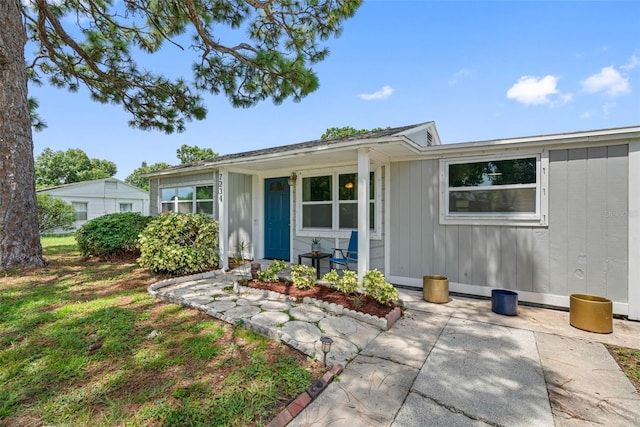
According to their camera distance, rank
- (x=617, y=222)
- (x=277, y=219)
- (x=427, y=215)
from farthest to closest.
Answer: (x=277, y=219) → (x=427, y=215) → (x=617, y=222)

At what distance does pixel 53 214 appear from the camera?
46.1 feet

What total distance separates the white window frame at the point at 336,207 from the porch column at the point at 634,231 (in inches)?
134

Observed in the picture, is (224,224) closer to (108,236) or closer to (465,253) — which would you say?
(108,236)

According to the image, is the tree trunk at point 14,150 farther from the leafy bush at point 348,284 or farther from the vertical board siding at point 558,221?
the vertical board siding at point 558,221

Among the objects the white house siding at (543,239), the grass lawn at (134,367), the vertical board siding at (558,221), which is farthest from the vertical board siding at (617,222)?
the grass lawn at (134,367)

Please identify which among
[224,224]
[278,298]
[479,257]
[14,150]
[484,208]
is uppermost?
[14,150]

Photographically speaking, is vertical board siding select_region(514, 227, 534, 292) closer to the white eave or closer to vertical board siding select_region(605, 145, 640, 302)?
vertical board siding select_region(605, 145, 640, 302)

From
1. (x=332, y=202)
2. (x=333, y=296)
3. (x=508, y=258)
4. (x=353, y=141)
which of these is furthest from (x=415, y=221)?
(x=333, y=296)

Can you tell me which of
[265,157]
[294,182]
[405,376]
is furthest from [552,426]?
[294,182]

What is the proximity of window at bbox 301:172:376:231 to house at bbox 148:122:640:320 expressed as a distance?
24mm

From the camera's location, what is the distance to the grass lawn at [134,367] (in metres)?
1.92

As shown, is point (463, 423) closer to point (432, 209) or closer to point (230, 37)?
point (432, 209)

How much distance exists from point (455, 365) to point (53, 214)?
61.4ft

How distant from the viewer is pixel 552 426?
1.89 m
